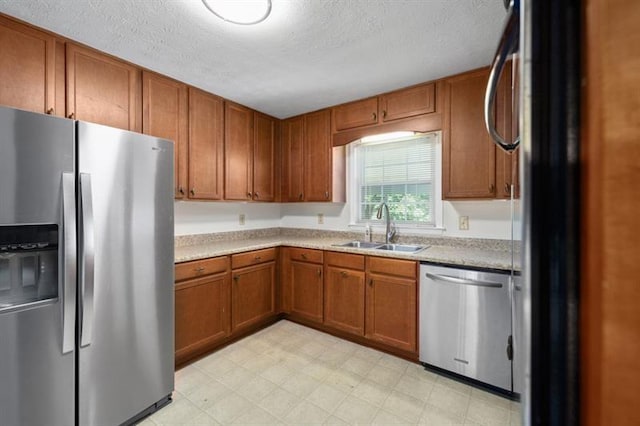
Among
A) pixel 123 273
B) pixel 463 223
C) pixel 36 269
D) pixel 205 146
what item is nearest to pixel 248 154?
pixel 205 146

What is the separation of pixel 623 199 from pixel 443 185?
233cm

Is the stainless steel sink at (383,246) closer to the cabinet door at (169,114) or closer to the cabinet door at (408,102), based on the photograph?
the cabinet door at (408,102)

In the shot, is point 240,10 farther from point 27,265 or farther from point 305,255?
point 305,255

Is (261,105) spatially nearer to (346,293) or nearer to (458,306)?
(346,293)

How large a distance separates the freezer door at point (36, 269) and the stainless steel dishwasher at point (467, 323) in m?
2.19

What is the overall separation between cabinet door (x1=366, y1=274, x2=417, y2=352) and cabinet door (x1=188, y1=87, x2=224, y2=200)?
5.57 feet

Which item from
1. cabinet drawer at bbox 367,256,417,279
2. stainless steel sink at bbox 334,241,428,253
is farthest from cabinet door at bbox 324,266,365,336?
stainless steel sink at bbox 334,241,428,253

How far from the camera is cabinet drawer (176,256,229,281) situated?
2171mm

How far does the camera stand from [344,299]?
2.64 metres

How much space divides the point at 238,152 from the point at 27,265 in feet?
6.34

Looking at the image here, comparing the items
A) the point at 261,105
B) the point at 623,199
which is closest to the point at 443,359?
the point at 623,199

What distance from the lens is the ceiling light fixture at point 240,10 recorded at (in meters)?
1.46

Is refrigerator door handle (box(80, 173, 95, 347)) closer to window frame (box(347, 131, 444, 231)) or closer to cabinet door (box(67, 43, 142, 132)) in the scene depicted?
cabinet door (box(67, 43, 142, 132))

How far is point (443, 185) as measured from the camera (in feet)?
8.02
